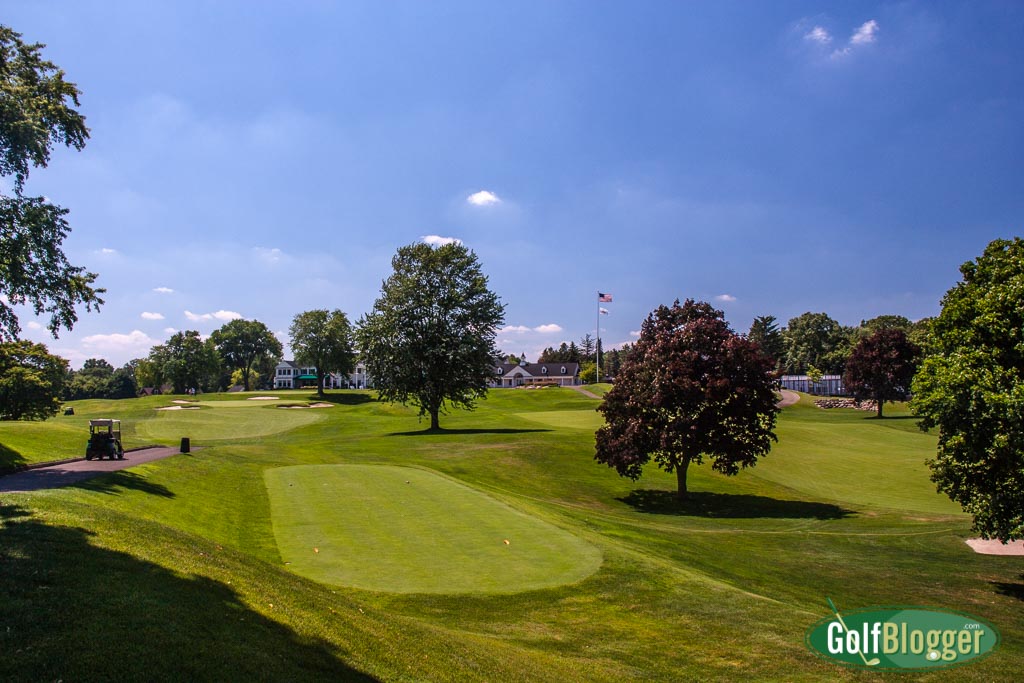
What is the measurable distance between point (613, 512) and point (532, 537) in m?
11.7

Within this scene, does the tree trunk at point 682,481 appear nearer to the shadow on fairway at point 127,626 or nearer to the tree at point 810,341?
the shadow on fairway at point 127,626

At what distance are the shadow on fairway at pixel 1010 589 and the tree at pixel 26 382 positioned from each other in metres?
65.0

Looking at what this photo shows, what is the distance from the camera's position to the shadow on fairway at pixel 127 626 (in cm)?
596

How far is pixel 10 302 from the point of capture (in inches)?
990

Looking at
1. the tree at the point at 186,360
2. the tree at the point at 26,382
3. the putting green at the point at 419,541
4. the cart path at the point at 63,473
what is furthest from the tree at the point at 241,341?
the putting green at the point at 419,541

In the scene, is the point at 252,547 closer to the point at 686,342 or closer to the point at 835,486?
the point at 686,342

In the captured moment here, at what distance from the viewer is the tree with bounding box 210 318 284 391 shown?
140 m

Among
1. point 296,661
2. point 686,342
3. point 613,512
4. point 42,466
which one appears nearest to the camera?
point 296,661

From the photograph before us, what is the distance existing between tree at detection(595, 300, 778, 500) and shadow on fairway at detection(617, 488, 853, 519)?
199cm

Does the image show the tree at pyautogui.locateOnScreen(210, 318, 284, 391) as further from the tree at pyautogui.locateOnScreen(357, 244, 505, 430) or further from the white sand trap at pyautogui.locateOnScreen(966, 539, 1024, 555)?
the white sand trap at pyautogui.locateOnScreen(966, 539, 1024, 555)

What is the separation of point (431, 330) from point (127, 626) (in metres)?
45.7

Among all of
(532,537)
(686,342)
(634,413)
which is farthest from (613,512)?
(532,537)

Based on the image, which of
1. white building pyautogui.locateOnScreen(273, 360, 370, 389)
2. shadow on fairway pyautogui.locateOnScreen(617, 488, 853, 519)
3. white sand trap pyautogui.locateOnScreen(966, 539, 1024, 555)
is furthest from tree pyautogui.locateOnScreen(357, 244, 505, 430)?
white building pyautogui.locateOnScreen(273, 360, 370, 389)

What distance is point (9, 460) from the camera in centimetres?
2283
